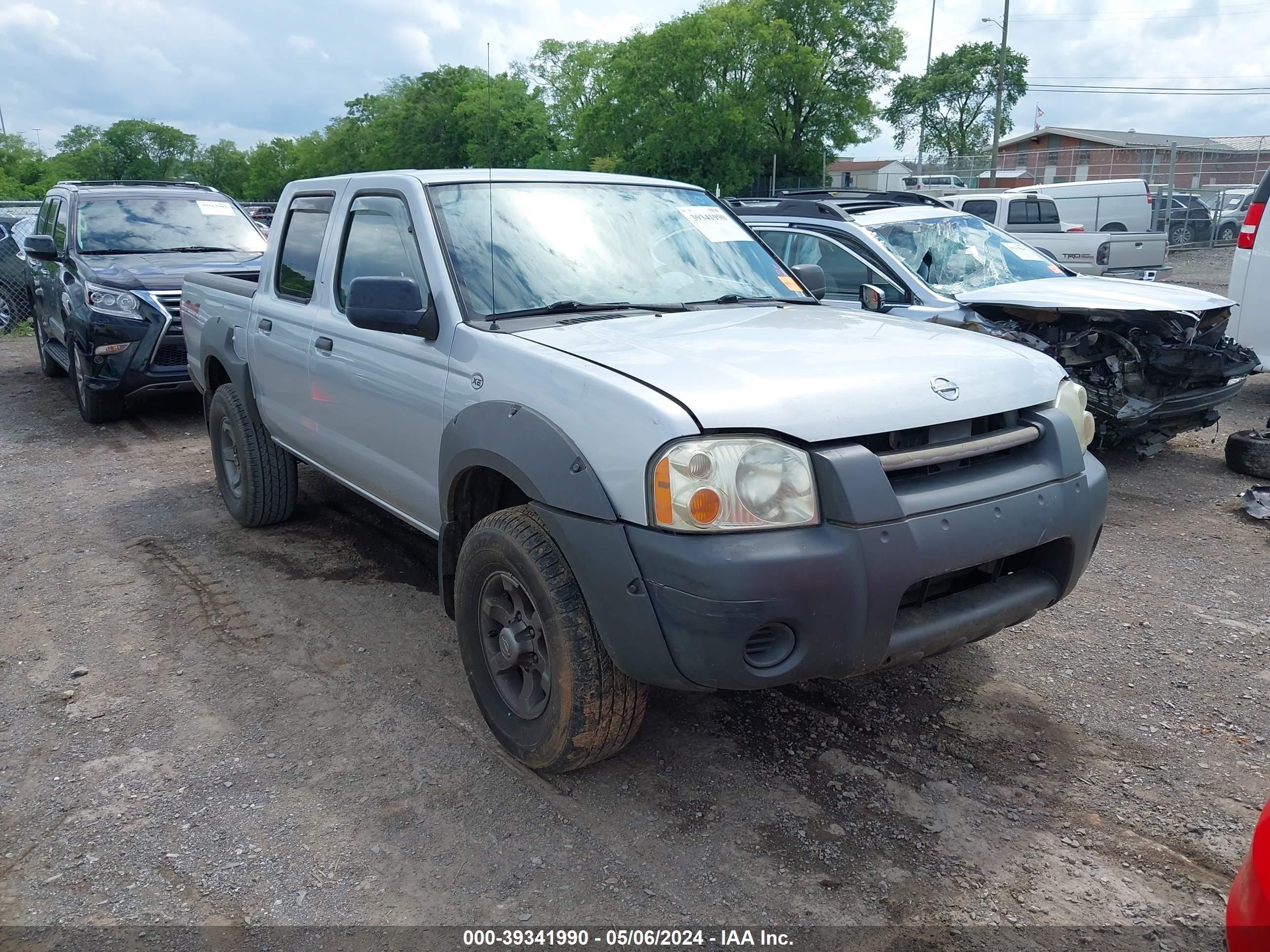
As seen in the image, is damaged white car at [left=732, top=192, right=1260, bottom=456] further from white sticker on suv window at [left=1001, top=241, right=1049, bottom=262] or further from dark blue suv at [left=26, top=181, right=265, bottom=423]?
dark blue suv at [left=26, top=181, right=265, bottom=423]

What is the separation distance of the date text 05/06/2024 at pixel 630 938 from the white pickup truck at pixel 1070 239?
1135cm

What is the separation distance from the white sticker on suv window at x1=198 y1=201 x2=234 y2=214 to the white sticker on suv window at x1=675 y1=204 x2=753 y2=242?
277 inches

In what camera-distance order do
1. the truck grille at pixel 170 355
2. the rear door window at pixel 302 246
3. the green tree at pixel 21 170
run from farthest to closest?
the green tree at pixel 21 170 → the truck grille at pixel 170 355 → the rear door window at pixel 302 246

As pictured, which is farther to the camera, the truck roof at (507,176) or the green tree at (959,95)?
the green tree at (959,95)

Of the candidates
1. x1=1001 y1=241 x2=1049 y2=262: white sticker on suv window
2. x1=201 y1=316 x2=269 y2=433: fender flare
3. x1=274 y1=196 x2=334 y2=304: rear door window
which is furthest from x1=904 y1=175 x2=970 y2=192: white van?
x1=274 y1=196 x2=334 y2=304: rear door window

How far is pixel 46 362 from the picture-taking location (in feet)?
36.1

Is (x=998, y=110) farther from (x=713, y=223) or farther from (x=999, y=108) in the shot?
(x=713, y=223)

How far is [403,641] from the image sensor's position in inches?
167

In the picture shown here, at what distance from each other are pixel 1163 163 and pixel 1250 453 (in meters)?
23.6

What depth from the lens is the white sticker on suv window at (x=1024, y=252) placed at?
7.77 metres

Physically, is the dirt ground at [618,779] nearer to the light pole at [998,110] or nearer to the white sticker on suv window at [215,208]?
the white sticker on suv window at [215,208]

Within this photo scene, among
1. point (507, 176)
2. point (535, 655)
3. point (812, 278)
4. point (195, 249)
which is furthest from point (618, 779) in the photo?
point (195, 249)

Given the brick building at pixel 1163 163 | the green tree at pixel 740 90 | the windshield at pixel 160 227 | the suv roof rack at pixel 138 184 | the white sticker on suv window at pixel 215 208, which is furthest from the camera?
the green tree at pixel 740 90

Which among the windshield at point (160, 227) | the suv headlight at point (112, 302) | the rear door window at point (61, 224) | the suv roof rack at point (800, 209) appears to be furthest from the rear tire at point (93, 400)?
the suv roof rack at point (800, 209)
